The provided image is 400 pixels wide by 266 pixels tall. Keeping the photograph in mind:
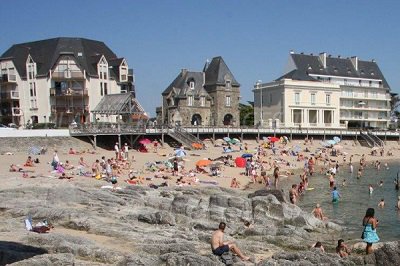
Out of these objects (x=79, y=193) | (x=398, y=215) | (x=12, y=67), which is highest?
(x=12, y=67)

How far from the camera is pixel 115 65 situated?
58.5 m

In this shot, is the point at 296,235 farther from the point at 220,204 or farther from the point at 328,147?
the point at 328,147

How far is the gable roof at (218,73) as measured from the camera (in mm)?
65500

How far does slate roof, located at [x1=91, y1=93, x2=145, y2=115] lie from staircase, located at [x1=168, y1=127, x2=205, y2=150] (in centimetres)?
377

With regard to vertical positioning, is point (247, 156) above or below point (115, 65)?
below

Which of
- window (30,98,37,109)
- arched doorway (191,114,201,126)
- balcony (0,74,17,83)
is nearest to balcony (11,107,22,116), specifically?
window (30,98,37,109)

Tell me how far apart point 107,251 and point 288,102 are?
5408 cm

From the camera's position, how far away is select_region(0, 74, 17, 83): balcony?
57.2 meters

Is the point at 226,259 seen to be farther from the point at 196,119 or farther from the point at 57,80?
the point at 196,119

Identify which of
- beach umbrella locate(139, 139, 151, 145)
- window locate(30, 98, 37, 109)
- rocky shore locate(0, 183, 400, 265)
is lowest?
rocky shore locate(0, 183, 400, 265)

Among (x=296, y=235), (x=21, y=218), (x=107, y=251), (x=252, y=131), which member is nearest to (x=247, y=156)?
(x=252, y=131)

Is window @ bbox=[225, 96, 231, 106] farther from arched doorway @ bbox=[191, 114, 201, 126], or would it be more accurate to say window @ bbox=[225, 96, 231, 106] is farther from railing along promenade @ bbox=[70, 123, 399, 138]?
railing along promenade @ bbox=[70, 123, 399, 138]

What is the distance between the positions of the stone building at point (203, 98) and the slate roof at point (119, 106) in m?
13.2

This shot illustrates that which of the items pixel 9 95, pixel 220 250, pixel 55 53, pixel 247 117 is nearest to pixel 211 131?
pixel 55 53
